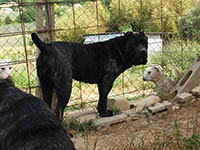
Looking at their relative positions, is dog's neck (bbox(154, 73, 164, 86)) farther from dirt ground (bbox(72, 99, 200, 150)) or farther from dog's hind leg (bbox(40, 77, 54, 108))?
dog's hind leg (bbox(40, 77, 54, 108))

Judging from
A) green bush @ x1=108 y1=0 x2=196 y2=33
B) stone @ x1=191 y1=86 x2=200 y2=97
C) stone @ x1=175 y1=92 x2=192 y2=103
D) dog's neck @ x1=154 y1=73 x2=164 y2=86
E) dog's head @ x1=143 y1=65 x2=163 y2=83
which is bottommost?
stone @ x1=175 y1=92 x2=192 y2=103

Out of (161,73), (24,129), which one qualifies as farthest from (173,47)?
(24,129)

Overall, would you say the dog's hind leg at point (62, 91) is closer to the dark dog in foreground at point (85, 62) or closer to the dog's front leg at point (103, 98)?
the dark dog in foreground at point (85, 62)

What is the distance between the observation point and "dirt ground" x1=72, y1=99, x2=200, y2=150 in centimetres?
358

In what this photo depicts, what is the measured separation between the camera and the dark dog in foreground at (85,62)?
426 centimetres

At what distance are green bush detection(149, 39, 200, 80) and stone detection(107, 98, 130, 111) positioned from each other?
1.95 m

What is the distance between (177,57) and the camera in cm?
762

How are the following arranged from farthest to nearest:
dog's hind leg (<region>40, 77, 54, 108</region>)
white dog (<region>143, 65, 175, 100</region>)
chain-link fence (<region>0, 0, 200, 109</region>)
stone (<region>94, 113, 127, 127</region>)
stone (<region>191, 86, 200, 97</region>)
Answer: white dog (<region>143, 65, 175, 100</region>), stone (<region>191, 86, 200, 97</region>), chain-link fence (<region>0, 0, 200, 109</region>), stone (<region>94, 113, 127, 127</region>), dog's hind leg (<region>40, 77, 54, 108</region>)

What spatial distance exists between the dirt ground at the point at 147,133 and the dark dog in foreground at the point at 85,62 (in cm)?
54

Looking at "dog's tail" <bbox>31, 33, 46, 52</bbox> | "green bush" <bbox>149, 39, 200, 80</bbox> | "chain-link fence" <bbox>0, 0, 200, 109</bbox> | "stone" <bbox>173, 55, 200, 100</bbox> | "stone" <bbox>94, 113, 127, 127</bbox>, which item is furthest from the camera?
"green bush" <bbox>149, 39, 200, 80</bbox>

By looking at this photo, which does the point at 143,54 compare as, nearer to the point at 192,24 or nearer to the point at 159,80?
the point at 159,80

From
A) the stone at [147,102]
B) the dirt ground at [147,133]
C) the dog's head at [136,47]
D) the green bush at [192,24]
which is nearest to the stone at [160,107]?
the dirt ground at [147,133]

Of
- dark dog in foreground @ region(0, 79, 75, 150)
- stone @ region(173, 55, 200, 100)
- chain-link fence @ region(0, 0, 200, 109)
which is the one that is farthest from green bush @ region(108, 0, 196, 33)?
dark dog in foreground @ region(0, 79, 75, 150)

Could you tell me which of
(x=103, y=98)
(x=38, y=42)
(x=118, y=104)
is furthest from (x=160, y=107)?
(x=38, y=42)
